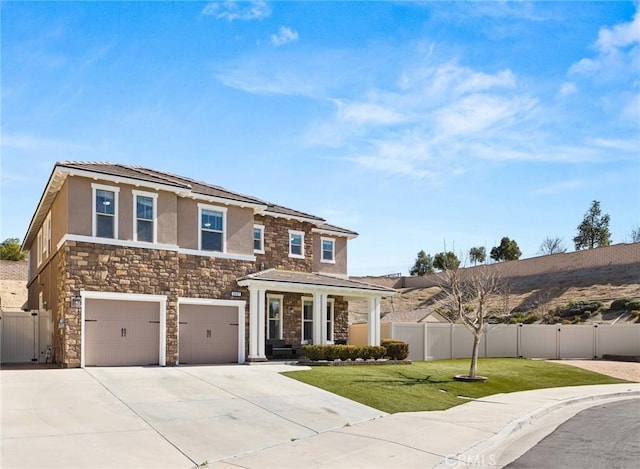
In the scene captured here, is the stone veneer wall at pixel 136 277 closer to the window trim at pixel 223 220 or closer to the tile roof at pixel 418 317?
the window trim at pixel 223 220

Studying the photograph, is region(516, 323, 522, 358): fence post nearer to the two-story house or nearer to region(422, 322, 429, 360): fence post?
region(422, 322, 429, 360): fence post

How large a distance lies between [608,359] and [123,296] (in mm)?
25462

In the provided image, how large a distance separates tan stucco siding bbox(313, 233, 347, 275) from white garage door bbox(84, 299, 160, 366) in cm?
1101

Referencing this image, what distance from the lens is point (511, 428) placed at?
13.7 metres

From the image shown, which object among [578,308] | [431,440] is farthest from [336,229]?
[578,308]

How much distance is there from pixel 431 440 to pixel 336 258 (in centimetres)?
2108

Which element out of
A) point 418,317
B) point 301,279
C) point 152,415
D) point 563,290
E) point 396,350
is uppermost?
point 301,279

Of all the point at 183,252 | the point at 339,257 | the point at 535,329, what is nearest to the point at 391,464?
the point at 183,252

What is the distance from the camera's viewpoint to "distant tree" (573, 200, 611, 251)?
68.1 m

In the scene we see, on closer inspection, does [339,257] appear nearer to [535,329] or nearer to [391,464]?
[535,329]

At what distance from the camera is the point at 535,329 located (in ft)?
114

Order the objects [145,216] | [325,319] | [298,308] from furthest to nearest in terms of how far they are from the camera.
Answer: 1. [298,308]
2. [325,319]
3. [145,216]

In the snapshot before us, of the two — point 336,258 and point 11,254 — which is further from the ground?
point 11,254

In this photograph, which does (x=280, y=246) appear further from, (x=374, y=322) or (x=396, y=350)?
(x=396, y=350)
